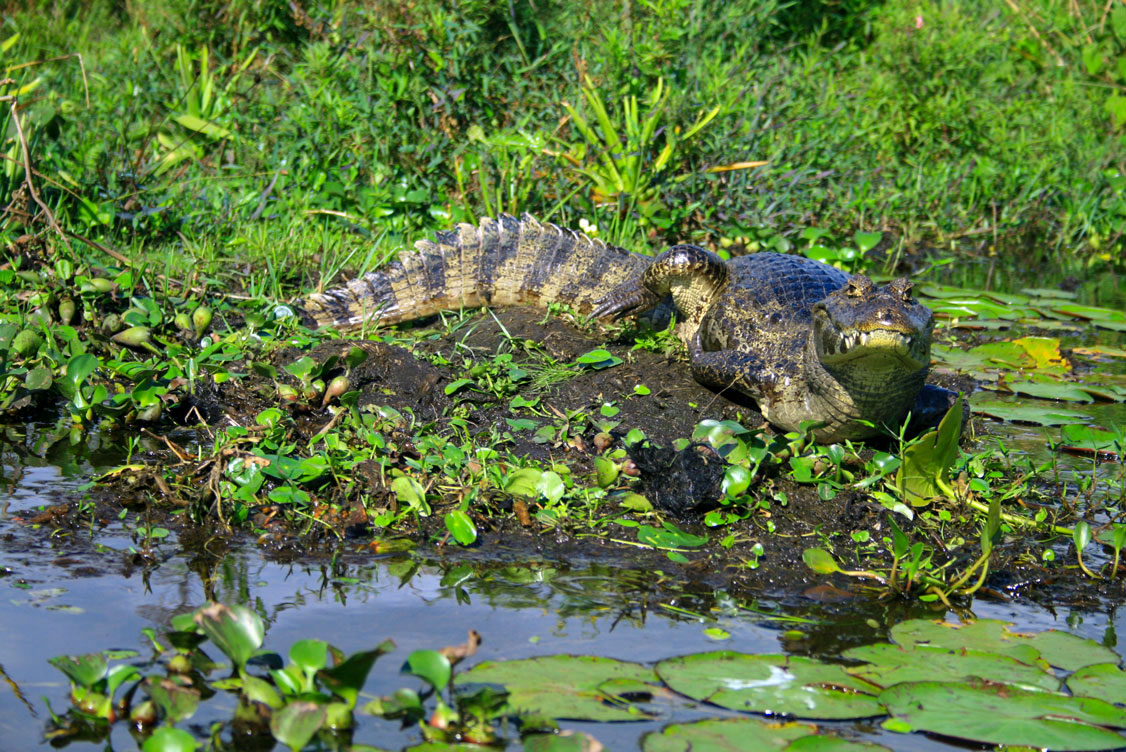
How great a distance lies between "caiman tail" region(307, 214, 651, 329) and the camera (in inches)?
179

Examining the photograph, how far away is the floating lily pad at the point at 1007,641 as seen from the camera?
2.20m

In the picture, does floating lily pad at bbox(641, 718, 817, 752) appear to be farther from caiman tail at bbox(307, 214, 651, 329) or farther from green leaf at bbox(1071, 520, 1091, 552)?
caiman tail at bbox(307, 214, 651, 329)

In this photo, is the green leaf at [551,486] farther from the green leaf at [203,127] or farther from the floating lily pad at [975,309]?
the green leaf at [203,127]

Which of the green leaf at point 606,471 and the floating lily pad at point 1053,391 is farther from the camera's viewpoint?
the floating lily pad at point 1053,391

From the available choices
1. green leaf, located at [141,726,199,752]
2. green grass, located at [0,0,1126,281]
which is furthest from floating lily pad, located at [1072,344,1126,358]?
green leaf, located at [141,726,199,752]

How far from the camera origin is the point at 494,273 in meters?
4.62

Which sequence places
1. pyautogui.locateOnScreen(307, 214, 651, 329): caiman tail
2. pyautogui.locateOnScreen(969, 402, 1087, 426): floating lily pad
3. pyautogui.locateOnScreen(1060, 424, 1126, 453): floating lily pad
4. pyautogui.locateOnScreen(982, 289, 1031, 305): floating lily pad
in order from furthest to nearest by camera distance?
pyautogui.locateOnScreen(982, 289, 1031, 305): floating lily pad, pyautogui.locateOnScreen(307, 214, 651, 329): caiman tail, pyautogui.locateOnScreen(969, 402, 1087, 426): floating lily pad, pyautogui.locateOnScreen(1060, 424, 1126, 453): floating lily pad

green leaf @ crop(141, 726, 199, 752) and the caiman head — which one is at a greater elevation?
the caiman head

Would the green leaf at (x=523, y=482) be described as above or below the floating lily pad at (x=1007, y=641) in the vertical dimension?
above

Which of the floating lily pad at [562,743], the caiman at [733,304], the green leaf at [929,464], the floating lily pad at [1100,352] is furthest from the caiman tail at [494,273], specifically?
the floating lily pad at [562,743]

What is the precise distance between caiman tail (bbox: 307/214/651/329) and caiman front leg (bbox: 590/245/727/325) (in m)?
0.16

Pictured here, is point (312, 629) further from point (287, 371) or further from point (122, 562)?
point (287, 371)

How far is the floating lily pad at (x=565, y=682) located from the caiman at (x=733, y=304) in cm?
130

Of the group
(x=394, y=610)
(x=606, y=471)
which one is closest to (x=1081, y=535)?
(x=606, y=471)
